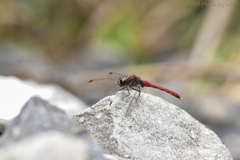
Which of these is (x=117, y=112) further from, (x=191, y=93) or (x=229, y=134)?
(x=191, y=93)

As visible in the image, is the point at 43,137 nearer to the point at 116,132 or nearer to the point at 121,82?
the point at 116,132

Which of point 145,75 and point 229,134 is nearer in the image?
point 229,134

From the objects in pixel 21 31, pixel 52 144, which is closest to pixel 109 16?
pixel 21 31

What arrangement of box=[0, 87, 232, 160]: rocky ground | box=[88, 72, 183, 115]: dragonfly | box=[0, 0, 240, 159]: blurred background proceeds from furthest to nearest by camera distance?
box=[0, 0, 240, 159]: blurred background < box=[88, 72, 183, 115]: dragonfly < box=[0, 87, 232, 160]: rocky ground

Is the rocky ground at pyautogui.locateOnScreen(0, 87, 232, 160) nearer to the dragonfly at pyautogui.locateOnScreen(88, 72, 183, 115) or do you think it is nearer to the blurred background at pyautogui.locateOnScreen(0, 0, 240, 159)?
the dragonfly at pyautogui.locateOnScreen(88, 72, 183, 115)

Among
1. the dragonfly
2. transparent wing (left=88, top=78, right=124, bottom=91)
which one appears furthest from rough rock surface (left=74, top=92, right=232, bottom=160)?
transparent wing (left=88, top=78, right=124, bottom=91)

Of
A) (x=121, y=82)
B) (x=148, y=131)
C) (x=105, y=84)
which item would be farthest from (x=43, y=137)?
(x=105, y=84)

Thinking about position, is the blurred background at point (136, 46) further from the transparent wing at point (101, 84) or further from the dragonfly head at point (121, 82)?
the dragonfly head at point (121, 82)
